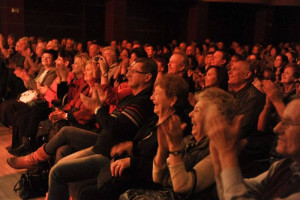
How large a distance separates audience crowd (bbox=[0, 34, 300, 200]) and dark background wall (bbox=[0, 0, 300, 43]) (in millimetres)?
8254

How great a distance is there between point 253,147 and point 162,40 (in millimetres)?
14826

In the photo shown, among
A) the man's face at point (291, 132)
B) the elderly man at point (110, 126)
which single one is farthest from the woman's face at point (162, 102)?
the man's face at point (291, 132)

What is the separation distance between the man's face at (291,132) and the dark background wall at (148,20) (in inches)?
455

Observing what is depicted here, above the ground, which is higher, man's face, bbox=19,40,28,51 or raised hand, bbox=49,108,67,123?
man's face, bbox=19,40,28,51

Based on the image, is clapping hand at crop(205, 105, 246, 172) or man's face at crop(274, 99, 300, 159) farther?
man's face at crop(274, 99, 300, 159)

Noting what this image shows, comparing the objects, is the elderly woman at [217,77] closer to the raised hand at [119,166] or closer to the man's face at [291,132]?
the raised hand at [119,166]

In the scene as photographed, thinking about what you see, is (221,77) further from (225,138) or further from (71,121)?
(225,138)

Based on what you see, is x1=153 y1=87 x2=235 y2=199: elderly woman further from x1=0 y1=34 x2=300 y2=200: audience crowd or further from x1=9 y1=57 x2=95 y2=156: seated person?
x1=9 y1=57 x2=95 y2=156: seated person

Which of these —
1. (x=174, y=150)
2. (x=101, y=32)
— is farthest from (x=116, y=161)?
(x=101, y=32)

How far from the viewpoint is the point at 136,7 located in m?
16.3

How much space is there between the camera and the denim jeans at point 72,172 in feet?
10.2

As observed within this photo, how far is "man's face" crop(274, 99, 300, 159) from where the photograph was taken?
1.66 metres

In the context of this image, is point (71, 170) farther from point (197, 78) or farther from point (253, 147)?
point (197, 78)

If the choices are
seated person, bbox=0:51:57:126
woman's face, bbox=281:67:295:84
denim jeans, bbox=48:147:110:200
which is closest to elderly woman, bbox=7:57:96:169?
denim jeans, bbox=48:147:110:200
